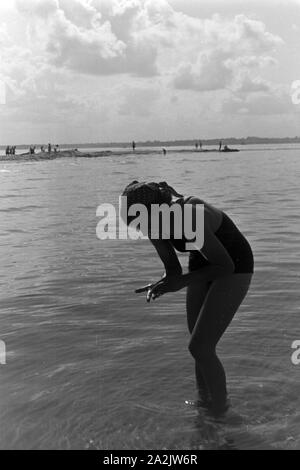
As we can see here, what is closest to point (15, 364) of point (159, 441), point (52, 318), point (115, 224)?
point (52, 318)

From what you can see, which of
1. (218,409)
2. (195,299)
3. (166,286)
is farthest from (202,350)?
(218,409)

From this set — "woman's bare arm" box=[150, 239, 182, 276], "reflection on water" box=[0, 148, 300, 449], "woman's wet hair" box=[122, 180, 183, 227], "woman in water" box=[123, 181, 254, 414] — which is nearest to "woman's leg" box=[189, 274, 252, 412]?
"woman in water" box=[123, 181, 254, 414]

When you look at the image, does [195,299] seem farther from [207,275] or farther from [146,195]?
[146,195]

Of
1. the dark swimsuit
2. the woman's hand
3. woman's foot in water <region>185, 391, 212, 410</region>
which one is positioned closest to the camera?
the woman's hand

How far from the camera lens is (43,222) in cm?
1797

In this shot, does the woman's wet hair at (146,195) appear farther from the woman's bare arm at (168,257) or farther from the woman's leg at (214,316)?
the woman's leg at (214,316)

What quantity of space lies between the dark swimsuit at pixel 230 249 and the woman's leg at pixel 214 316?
0.32 feet

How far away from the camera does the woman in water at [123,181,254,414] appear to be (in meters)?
4.52

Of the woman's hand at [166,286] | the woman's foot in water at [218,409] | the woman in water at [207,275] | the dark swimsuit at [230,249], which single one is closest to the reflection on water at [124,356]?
the woman's foot in water at [218,409]

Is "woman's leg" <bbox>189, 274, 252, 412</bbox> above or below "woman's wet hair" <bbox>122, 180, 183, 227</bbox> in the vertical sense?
below

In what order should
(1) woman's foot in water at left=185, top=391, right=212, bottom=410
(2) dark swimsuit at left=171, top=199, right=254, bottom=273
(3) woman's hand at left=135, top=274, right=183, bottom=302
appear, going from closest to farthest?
(3) woman's hand at left=135, top=274, right=183, bottom=302, (2) dark swimsuit at left=171, top=199, right=254, bottom=273, (1) woman's foot in water at left=185, top=391, right=212, bottom=410

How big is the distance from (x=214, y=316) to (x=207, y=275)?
0.40 meters

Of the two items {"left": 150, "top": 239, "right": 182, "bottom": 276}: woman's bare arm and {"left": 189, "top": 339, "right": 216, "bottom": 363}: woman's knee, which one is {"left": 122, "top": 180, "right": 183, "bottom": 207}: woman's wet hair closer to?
{"left": 150, "top": 239, "right": 182, "bottom": 276}: woman's bare arm

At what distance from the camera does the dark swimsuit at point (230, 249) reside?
4758 millimetres
